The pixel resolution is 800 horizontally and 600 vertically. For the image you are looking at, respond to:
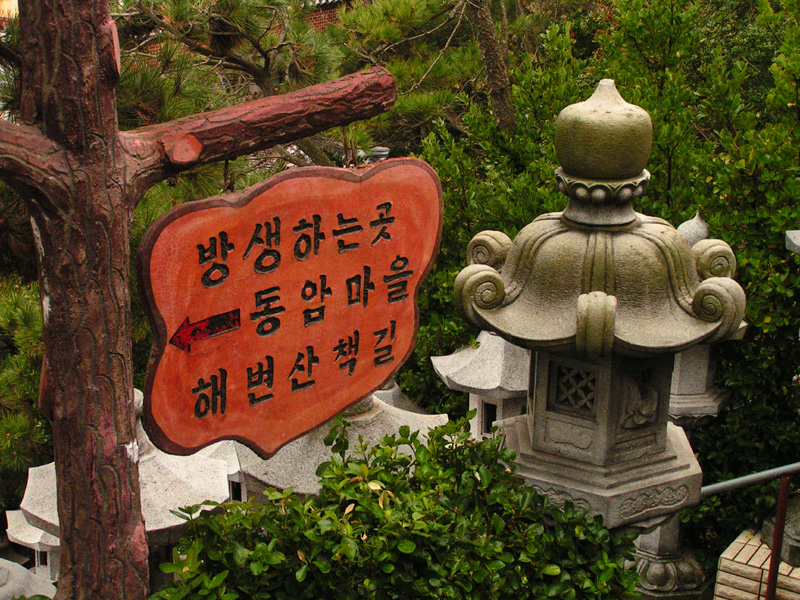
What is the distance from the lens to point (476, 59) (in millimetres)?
8938

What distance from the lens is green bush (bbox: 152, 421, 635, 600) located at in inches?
116

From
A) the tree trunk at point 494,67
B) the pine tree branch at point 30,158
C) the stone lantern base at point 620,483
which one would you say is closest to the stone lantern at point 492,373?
the stone lantern base at point 620,483

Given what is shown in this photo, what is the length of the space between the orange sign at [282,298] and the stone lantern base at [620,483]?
0.69 m

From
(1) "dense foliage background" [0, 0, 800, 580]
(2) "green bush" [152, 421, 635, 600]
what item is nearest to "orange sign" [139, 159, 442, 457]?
(2) "green bush" [152, 421, 635, 600]

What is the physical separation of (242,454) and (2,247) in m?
1.41

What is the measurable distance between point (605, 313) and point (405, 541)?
103cm

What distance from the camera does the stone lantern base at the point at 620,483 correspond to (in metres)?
3.28

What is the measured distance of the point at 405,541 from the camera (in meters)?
2.97

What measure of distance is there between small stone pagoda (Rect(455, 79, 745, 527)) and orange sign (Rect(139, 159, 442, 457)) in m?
0.32

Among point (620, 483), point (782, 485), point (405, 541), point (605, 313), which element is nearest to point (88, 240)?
point (405, 541)

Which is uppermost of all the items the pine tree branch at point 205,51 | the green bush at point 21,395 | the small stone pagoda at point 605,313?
the pine tree branch at point 205,51

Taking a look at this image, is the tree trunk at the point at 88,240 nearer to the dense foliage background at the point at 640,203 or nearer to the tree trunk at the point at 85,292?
the tree trunk at the point at 85,292

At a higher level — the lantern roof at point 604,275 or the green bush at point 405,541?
the lantern roof at point 604,275

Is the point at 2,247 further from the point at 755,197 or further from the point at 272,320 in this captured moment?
the point at 755,197
